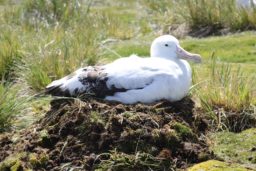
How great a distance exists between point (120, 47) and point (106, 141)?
25.2 ft

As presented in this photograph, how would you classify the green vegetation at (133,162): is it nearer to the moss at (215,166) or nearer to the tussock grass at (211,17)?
the moss at (215,166)

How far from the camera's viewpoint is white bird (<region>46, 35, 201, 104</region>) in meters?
8.48

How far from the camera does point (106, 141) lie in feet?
25.4

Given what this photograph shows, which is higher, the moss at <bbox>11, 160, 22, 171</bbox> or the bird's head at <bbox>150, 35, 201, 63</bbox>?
the bird's head at <bbox>150, 35, 201, 63</bbox>

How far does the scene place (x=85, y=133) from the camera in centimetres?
790

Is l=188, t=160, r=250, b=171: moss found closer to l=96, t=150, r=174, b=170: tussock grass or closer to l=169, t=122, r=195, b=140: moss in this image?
l=96, t=150, r=174, b=170: tussock grass

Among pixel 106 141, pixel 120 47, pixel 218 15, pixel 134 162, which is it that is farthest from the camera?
pixel 218 15

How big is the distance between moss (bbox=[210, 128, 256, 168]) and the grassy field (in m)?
0.25

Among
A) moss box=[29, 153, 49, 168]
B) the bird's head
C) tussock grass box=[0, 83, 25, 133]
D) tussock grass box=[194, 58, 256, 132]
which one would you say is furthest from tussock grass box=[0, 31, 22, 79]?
moss box=[29, 153, 49, 168]

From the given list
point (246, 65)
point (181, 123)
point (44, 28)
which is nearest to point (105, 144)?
point (181, 123)

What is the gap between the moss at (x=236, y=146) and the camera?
7.91 meters

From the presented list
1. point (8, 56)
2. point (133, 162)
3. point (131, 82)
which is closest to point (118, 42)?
point (8, 56)

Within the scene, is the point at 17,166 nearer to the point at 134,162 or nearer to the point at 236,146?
the point at 134,162

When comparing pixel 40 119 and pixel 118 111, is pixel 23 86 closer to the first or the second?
pixel 40 119
